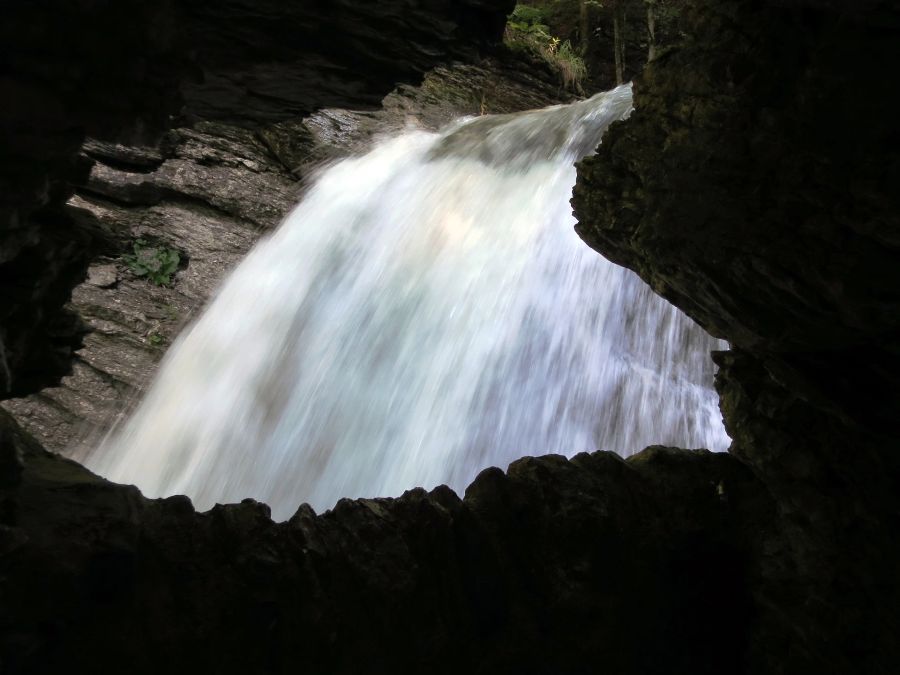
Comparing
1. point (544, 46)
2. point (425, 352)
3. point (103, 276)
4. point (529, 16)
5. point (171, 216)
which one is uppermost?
point (529, 16)

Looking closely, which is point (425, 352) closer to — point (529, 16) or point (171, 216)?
point (171, 216)

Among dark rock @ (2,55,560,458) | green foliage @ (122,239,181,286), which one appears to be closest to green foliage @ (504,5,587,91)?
dark rock @ (2,55,560,458)

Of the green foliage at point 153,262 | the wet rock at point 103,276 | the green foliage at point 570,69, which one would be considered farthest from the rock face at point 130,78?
the green foliage at point 570,69

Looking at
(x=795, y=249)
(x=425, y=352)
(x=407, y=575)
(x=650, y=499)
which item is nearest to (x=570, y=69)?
(x=425, y=352)

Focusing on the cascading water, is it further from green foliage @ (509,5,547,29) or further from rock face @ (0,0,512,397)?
green foliage @ (509,5,547,29)

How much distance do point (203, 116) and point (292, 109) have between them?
506mm

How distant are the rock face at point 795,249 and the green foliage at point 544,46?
11.6m

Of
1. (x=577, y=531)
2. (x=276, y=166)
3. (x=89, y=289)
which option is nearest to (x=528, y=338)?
(x=577, y=531)

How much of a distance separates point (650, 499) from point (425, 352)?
12.9ft

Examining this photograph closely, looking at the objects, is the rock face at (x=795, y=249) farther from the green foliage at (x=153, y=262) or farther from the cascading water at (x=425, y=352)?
the green foliage at (x=153, y=262)

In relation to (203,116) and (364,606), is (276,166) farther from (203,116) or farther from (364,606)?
(364,606)

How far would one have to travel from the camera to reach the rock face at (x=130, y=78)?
2385 mm

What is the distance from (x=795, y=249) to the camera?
9.46 feet

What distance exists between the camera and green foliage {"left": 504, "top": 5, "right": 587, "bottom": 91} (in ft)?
48.1
